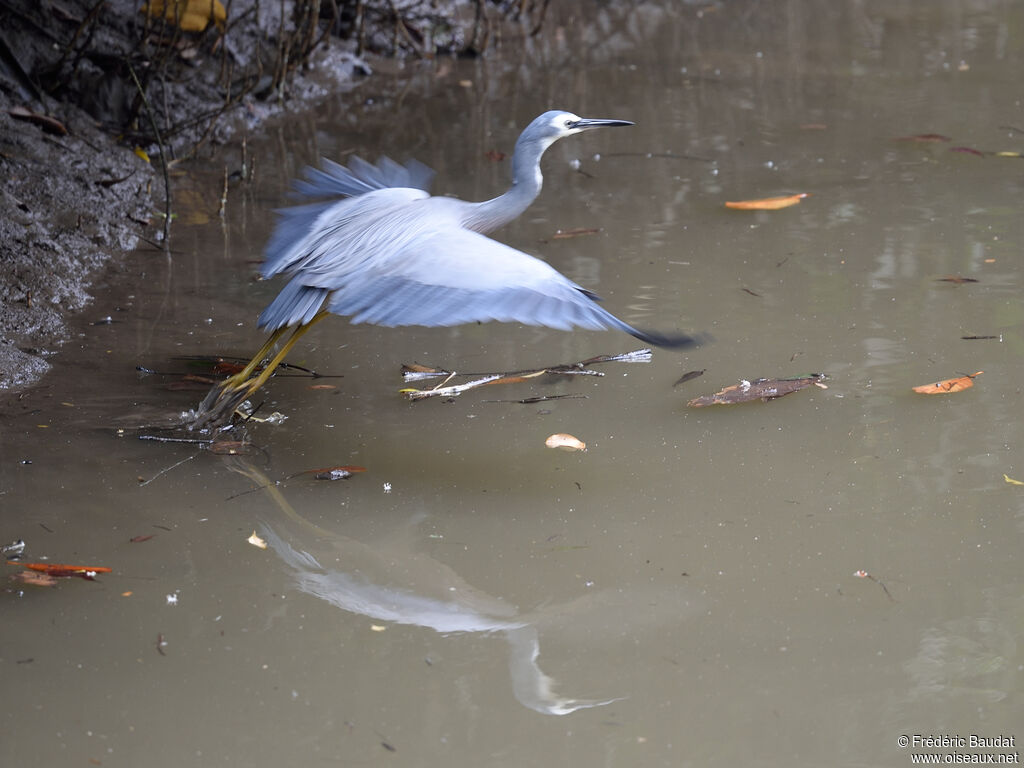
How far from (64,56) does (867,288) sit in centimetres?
374

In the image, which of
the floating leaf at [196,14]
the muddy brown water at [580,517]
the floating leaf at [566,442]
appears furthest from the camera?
the floating leaf at [196,14]

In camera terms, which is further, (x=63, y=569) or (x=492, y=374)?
(x=492, y=374)

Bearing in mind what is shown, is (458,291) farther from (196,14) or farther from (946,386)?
Result: (196,14)

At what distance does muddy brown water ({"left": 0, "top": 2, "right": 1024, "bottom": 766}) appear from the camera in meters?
1.87

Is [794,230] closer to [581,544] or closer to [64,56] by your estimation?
[581,544]

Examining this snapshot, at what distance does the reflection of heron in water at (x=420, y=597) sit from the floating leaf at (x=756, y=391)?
0.91m

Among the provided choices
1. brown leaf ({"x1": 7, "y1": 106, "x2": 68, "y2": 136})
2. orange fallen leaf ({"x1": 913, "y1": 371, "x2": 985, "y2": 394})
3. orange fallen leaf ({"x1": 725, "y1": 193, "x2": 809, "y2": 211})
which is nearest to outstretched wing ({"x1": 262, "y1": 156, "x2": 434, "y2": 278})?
orange fallen leaf ({"x1": 725, "y1": 193, "x2": 809, "y2": 211})

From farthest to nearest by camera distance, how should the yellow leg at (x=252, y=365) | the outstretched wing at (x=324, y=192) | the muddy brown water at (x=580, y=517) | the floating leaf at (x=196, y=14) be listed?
the floating leaf at (x=196, y=14), the outstretched wing at (x=324, y=192), the yellow leg at (x=252, y=365), the muddy brown water at (x=580, y=517)

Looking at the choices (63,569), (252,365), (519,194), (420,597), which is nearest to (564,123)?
(519,194)

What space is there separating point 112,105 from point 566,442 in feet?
11.5

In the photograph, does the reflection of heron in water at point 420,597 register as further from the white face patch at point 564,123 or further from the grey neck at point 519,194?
the white face patch at point 564,123

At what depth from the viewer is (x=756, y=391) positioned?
2.95 m

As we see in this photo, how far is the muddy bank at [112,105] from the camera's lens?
12.2ft

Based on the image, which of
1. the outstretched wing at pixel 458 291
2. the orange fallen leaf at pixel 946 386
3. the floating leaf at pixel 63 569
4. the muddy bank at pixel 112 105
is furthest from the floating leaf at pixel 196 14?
the orange fallen leaf at pixel 946 386
